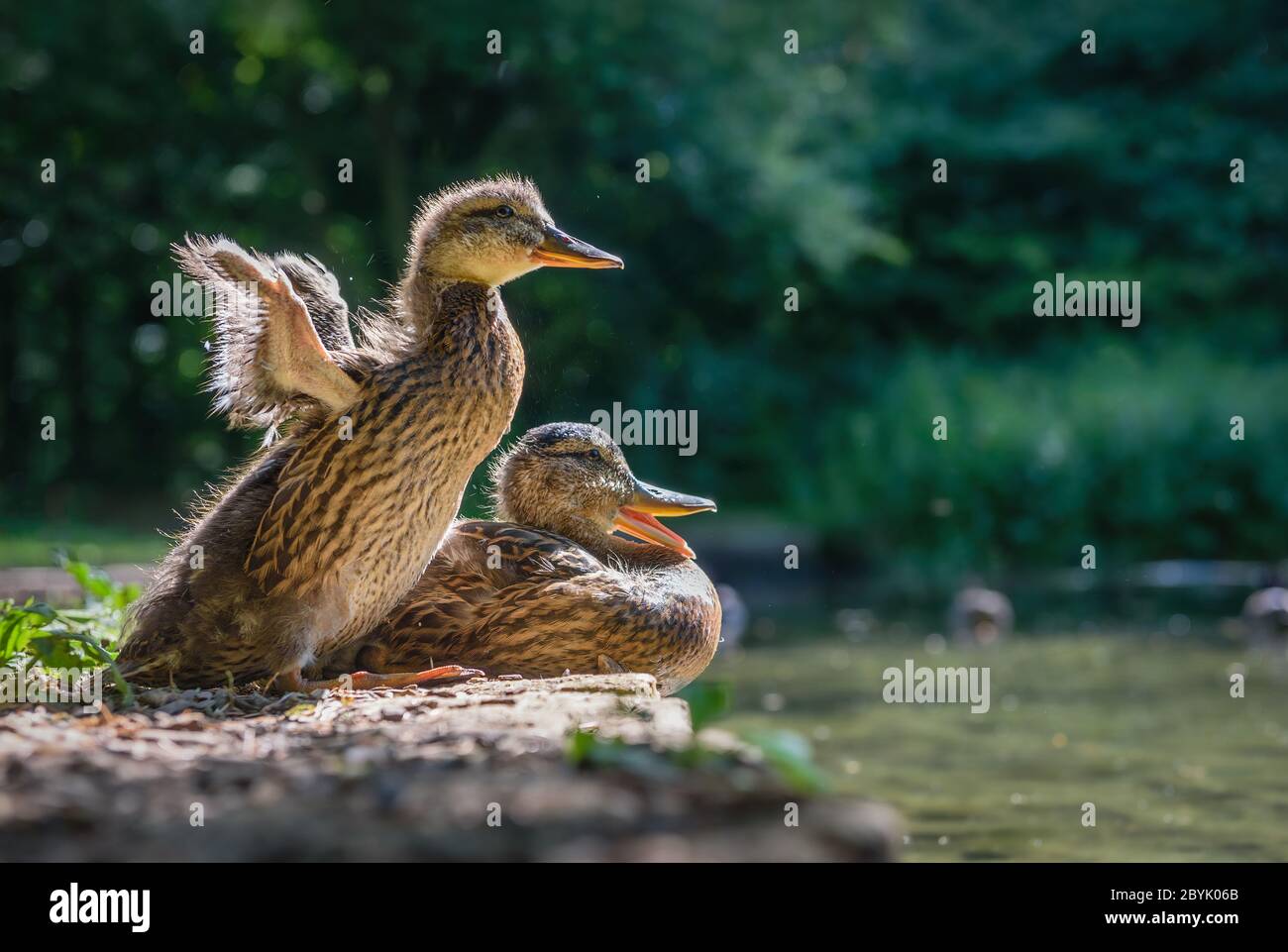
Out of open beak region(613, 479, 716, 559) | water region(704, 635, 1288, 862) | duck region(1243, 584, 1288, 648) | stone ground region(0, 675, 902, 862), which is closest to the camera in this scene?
stone ground region(0, 675, 902, 862)

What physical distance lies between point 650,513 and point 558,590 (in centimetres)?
84

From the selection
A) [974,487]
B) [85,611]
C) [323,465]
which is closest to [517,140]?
[974,487]

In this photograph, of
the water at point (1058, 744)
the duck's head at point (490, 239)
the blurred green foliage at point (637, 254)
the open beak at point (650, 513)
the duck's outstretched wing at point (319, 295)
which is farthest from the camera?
the blurred green foliage at point (637, 254)

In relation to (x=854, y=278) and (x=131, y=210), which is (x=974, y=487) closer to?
(x=854, y=278)

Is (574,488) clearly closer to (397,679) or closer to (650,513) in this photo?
(650,513)

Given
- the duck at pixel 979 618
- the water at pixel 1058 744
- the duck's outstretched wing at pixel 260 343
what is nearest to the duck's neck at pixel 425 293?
the duck's outstretched wing at pixel 260 343

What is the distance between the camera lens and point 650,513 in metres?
5.02

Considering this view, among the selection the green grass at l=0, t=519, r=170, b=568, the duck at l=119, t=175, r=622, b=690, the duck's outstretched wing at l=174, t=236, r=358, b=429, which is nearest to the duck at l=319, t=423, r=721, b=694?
the duck at l=119, t=175, r=622, b=690

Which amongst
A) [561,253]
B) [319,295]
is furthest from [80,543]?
[561,253]

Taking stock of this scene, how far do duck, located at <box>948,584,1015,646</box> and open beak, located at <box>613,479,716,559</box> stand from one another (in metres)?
8.38

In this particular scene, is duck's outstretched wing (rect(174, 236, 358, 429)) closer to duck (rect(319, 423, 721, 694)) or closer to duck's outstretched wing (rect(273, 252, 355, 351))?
duck's outstretched wing (rect(273, 252, 355, 351))

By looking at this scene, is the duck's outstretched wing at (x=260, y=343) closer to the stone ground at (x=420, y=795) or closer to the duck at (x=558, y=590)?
the duck at (x=558, y=590)

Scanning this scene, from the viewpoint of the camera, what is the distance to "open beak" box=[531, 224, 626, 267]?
4.46m

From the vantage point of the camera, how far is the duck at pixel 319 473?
12.9 feet
